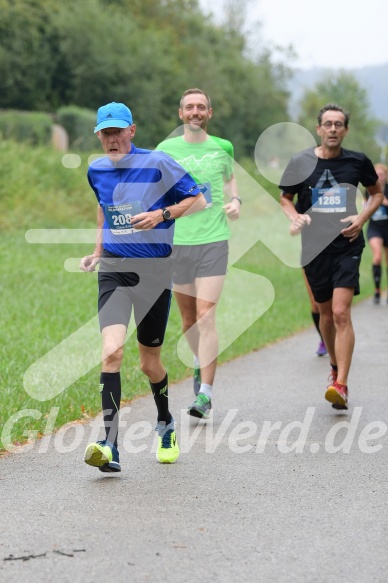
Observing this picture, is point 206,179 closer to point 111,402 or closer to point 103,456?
point 111,402

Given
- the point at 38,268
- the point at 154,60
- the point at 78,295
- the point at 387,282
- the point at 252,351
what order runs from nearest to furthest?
the point at 252,351 < the point at 78,295 < the point at 38,268 < the point at 387,282 < the point at 154,60

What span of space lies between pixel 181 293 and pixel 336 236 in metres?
1.28

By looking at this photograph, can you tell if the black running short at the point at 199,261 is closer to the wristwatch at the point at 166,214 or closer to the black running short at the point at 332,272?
the black running short at the point at 332,272

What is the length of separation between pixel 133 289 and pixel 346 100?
3262 inches

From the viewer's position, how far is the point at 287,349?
40.3 ft

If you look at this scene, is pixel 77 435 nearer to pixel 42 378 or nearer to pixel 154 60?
pixel 42 378

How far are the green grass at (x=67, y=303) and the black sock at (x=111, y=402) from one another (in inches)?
43.1

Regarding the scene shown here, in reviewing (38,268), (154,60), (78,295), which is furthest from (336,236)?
(154,60)

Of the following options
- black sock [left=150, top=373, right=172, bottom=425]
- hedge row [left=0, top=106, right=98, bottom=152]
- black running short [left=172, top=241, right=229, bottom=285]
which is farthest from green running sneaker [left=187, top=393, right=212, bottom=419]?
hedge row [left=0, top=106, right=98, bottom=152]

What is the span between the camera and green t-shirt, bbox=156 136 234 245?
8.05 m

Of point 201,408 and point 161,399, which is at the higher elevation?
point 161,399

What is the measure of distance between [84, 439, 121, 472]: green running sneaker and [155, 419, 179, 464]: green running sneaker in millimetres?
504

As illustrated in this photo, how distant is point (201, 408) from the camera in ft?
25.3

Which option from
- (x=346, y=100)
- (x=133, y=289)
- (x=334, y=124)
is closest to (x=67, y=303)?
(x=334, y=124)
